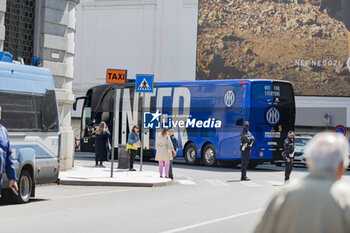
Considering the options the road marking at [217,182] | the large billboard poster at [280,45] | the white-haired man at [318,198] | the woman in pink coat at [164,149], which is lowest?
the road marking at [217,182]

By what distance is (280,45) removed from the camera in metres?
47.1

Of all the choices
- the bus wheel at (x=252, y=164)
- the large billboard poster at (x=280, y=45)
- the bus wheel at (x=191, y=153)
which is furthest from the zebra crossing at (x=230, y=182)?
the large billboard poster at (x=280, y=45)

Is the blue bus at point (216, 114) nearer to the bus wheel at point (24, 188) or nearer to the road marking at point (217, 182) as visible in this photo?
the road marking at point (217, 182)

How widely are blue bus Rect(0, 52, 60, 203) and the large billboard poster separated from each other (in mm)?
32397

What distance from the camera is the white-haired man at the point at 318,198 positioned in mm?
3736

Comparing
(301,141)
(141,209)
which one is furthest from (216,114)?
(141,209)

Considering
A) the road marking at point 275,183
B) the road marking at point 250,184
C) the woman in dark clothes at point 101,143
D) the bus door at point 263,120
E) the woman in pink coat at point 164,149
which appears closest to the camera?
the road marking at point 250,184

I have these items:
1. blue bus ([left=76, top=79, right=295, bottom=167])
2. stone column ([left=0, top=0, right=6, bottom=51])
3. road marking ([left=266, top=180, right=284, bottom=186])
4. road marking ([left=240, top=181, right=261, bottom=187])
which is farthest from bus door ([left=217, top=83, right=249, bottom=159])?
stone column ([left=0, top=0, right=6, bottom=51])

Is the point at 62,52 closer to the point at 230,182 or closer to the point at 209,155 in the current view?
the point at 230,182

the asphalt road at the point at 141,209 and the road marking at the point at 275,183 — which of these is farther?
the road marking at the point at 275,183

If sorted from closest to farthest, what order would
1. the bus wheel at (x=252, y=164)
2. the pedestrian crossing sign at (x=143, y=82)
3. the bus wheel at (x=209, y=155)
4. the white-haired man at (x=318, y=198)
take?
the white-haired man at (x=318, y=198)
the pedestrian crossing sign at (x=143, y=82)
the bus wheel at (x=252, y=164)
the bus wheel at (x=209, y=155)

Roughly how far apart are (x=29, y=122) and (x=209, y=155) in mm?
16565

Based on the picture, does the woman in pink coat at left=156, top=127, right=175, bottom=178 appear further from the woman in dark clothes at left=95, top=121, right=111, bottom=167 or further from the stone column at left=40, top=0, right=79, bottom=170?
the woman in dark clothes at left=95, top=121, right=111, bottom=167

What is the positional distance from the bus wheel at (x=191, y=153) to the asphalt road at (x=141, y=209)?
1079 centimetres
